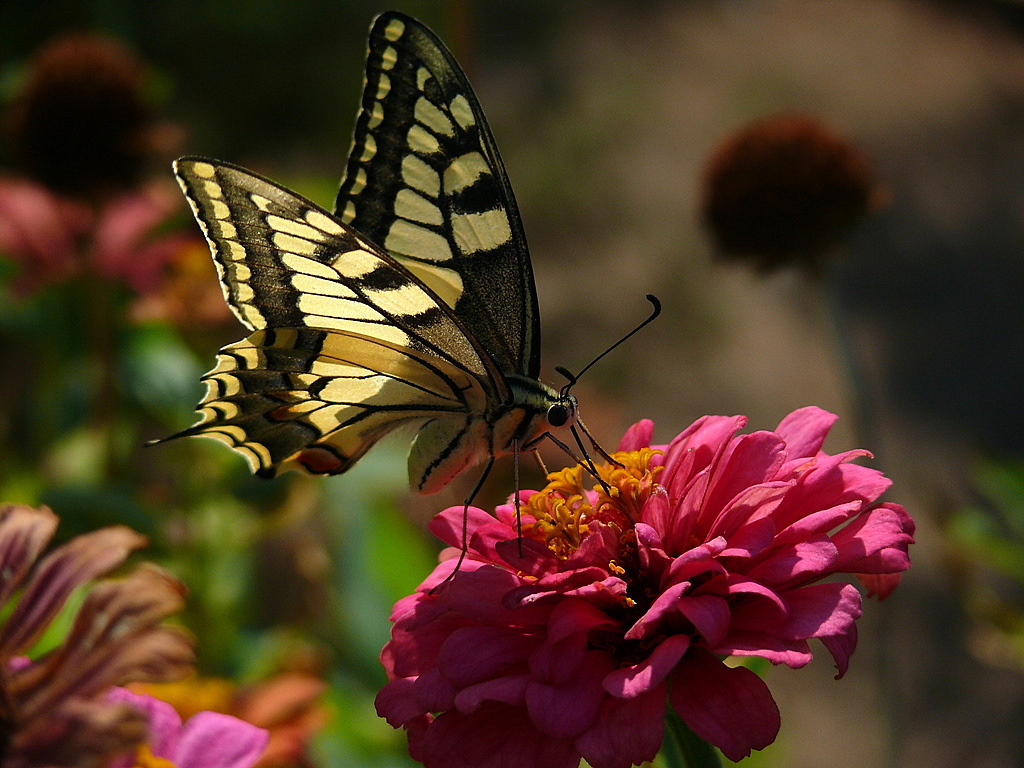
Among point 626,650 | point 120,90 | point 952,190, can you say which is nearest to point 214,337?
point 120,90

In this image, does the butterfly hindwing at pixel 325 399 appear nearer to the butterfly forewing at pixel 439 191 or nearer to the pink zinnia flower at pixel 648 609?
the butterfly forewing at pixel 439 191

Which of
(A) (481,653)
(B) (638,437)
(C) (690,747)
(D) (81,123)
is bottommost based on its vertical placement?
(C) (690,747)

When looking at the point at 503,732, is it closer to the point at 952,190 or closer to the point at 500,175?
the point at 500,175

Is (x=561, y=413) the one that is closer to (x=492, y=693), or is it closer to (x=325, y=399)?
(x=325, y=399)

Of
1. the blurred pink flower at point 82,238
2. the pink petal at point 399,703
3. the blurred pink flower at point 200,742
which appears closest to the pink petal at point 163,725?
the blurred pink flower at point 200,742

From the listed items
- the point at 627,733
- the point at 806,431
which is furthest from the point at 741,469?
the point at 627,733
